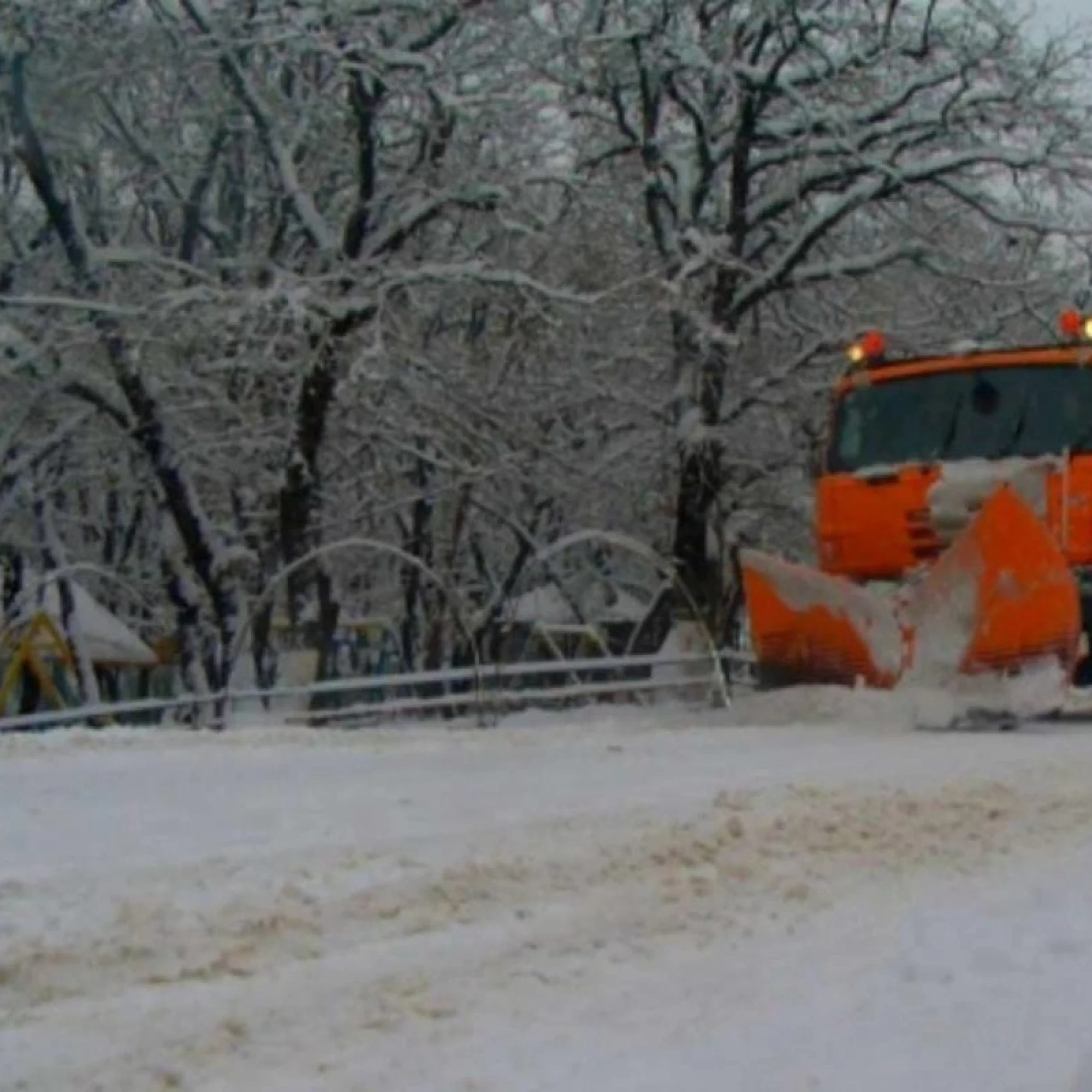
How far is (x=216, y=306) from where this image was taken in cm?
1819

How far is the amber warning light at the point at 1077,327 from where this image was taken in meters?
14.1

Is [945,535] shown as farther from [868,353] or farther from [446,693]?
[446,693]

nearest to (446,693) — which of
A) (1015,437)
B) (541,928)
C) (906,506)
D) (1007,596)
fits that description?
(906,506)

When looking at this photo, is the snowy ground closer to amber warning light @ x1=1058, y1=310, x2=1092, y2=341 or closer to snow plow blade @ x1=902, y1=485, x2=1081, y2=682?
snow plow blade @ x1=902, y1=485, x2=1081, y2=682

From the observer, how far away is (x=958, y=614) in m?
12.7

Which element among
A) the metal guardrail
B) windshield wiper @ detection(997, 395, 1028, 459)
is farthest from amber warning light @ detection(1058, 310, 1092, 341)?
the metal guardrail

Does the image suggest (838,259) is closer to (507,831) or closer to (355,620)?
(507,831)

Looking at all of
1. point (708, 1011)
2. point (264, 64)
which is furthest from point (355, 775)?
point (264, 64)

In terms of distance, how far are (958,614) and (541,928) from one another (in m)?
7.35

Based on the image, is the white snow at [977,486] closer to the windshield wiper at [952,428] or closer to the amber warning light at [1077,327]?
the windshield wiper at [952,428]

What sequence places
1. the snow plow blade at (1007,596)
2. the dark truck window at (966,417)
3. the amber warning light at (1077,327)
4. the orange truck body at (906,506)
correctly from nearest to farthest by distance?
the snow plow blade at (1007,596) < the orange truck body at (906,506) < the dark truck window at (966,417) < the amber warning light at (1077,327)

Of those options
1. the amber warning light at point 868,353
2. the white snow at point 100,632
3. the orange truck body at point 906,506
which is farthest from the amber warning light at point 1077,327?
the white snow at point 100,632

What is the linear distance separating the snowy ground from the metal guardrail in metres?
5.07

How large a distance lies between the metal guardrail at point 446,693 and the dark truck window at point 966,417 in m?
2.71
